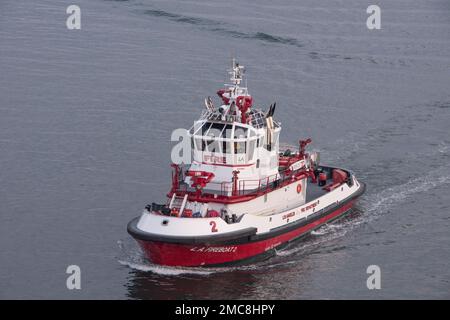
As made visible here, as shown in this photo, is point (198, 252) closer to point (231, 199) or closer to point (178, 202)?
point (178, 202)

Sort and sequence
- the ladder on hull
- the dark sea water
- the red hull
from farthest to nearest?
the dark sea water, the ladder on hull, the red hull

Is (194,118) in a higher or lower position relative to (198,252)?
higher

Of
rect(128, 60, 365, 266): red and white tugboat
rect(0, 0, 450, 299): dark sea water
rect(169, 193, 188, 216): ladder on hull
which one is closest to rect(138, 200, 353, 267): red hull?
rect(128, 60, 365, 266): red and white tugboat

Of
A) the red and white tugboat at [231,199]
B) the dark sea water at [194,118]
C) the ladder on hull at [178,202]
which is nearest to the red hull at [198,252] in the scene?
the red and white tugboat at [231,199]

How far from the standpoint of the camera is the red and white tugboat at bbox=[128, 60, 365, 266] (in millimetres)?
41844

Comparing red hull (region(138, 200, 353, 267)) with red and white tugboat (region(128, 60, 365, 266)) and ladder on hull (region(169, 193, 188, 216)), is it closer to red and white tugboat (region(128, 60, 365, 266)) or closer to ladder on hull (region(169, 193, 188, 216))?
red and white tugboat (region(128, 60, 365, 266))

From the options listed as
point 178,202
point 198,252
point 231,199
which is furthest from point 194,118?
point 198,252

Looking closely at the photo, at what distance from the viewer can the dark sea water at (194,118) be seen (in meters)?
42.6

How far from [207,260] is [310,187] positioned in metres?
10.2

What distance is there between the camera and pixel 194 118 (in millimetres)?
59062

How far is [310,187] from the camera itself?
5106cm

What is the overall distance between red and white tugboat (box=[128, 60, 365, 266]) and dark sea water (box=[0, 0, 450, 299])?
3.10ft

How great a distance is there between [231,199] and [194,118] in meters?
16.6
